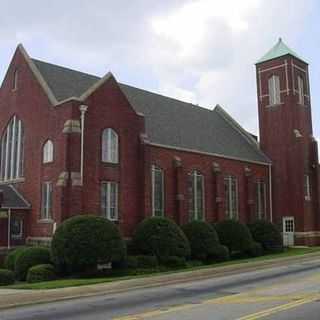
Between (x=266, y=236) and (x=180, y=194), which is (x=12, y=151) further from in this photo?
(x=266, y=236)

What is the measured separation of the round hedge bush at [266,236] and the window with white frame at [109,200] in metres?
12.2

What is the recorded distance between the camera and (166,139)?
39219 millimetres

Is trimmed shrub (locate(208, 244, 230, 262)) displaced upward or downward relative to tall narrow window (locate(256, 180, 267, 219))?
downward

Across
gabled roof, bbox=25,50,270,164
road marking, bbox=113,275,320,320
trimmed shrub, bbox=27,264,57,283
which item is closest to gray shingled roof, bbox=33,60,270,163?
gabled roof, bbox=25,50,270,164

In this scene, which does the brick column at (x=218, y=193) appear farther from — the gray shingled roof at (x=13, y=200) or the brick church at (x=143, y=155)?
the gray shingled roof at (x=13, y=200)

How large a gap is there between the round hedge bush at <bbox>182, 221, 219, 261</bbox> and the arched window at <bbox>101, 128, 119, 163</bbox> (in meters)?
6.43

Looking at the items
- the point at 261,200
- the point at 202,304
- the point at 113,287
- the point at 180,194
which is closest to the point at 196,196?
the point at 180,194

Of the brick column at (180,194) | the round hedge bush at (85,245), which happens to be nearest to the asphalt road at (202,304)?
the round hedge bush at (85,245)

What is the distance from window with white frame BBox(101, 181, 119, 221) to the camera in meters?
31.8

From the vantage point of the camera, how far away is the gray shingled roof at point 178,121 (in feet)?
117

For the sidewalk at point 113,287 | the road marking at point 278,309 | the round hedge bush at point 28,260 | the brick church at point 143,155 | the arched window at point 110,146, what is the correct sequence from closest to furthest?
the road marking at point 278,309 < the sidewalk at point 113,287 < the round hedge bush at point 28,260 < the brick church at point 143,155 < the arched window at point 110,146

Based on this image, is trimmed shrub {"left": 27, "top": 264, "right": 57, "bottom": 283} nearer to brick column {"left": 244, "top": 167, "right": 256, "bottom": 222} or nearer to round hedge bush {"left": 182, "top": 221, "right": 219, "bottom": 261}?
round hedge bush {"left": 182, "top": 221, "right": 219, "bottom": 261}

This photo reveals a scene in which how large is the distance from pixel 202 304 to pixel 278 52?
40.1 m

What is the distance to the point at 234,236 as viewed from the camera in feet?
117
